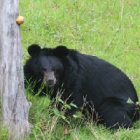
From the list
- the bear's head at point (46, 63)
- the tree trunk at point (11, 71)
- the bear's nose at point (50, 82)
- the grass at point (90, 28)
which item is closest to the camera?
the tree trunk at point (11, 71)

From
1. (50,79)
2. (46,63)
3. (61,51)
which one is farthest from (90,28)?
(50,79)

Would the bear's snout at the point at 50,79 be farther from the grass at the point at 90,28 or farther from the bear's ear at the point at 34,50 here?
the grass at the point at 90,28

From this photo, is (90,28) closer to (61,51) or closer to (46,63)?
(61,51)

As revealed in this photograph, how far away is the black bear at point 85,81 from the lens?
6664 millimetres

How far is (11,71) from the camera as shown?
563cm

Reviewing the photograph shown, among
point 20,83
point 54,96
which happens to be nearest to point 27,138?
point 20,83

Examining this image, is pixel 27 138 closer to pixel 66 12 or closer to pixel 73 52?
pixel 73 52

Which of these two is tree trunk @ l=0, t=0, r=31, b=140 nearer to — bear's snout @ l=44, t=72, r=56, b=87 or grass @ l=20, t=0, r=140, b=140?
bear's snout @ l=44, t=72, r=56, b=87

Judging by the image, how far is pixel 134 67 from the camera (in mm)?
8906

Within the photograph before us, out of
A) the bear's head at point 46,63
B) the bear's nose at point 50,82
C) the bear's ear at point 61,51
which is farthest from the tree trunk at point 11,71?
the bear's ear at point 61,51

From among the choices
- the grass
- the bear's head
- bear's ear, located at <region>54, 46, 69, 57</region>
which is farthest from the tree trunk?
the grass

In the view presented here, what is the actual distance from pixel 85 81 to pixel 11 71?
1.59 metres

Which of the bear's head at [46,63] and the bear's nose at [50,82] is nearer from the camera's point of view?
the bear's nose at [50,82]

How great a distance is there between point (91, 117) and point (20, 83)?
165 centimetres
